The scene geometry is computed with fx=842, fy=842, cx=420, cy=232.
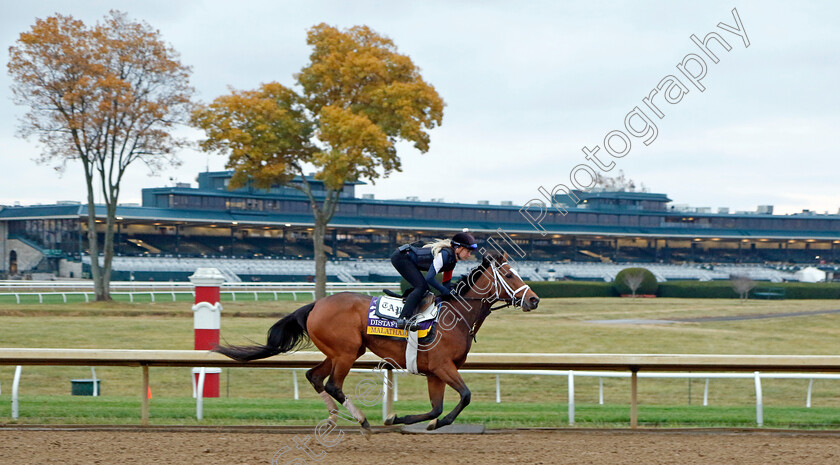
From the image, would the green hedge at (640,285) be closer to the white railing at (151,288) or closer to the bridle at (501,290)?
the white railing at (151,288)

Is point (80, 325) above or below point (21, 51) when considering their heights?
below

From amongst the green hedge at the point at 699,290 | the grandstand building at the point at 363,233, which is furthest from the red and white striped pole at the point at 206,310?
the green hedge at the point at 699,290

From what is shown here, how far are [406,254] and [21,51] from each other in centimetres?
2337

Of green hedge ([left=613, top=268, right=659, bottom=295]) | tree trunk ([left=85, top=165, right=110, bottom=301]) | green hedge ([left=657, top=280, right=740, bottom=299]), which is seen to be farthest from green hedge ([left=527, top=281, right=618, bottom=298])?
tree trunk ([left=85, top=165, right=110, bottom=301])

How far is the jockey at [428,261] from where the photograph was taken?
23.3ft

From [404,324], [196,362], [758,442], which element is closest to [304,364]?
[196,362]

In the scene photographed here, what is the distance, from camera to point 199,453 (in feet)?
22.2

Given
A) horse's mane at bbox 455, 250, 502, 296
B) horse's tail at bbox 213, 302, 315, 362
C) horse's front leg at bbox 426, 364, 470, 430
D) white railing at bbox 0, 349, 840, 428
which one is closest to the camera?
horse's front leg at bbox 426, 364, 470, 430

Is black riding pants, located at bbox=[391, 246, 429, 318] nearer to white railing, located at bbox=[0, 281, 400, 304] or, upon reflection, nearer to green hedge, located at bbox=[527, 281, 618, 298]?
white railing, located at bbox=[0, 281, 400, 304]

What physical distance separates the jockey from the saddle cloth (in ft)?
0.26

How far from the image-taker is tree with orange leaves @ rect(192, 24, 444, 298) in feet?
90.7

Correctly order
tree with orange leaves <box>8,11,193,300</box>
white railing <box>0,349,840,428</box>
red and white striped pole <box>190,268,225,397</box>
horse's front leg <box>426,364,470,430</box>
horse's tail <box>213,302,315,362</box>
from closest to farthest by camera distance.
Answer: horse's front leg <box>426,364,470,430</box>, horse's tail <box>213,302,315,362</box>, white railing <box>0,349,840,428</box>, red and white striped pole <box>190,268,225,397</box>, tree with orange leaves <box>8,11,193,300</box>

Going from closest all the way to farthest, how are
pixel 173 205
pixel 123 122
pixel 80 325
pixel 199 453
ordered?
pixel 199 453, pixel 80 325, pixel 123 122, pixel 173 205

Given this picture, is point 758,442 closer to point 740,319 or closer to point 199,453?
point 199,453
